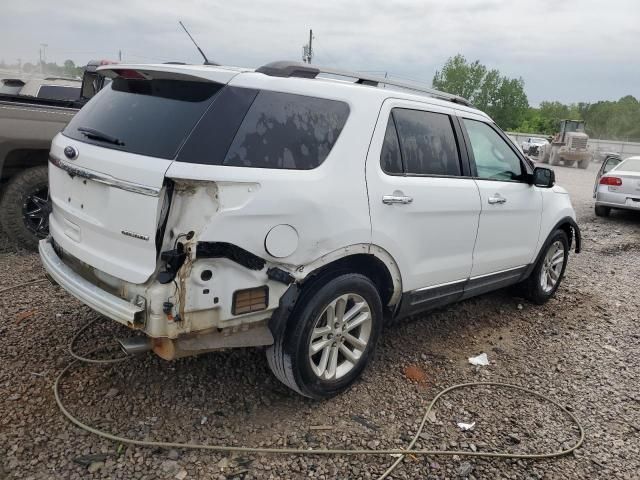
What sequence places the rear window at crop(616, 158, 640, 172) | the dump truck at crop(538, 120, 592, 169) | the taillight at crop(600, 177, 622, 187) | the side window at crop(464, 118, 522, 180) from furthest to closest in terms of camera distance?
1. the dump truck at crop(538, 120, 592, 169)
2. the rear window at crop(616, 158, 640, 172)
3. the taillight at crop(600, 177, 622, 187)
4. the side window at crop(464, 118, 522, 180)

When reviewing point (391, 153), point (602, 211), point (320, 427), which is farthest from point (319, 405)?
point (602, 211)

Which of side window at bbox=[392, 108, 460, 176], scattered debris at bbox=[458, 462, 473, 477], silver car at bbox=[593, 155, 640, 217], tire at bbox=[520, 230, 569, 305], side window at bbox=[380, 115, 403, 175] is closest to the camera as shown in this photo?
scattered debris at bbox=[458, 462, 473, 477]

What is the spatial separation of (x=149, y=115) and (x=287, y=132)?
29.1 inches

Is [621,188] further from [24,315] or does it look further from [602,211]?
[24,315]

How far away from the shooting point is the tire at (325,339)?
2826 mm

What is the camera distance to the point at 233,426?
2895mm

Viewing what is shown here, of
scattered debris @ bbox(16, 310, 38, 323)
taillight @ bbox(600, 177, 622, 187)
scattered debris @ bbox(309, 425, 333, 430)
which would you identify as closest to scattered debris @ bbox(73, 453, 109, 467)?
scattered debris @ bbox(309, 425, 333, 430)

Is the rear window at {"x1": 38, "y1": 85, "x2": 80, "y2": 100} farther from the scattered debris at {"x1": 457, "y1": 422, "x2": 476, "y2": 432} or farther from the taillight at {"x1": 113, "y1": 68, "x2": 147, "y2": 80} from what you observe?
the scattered debris at {"x1": 457, "y1": 422, "x2": 476, "y2": 432}

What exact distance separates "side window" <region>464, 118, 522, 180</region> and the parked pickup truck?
142 inches

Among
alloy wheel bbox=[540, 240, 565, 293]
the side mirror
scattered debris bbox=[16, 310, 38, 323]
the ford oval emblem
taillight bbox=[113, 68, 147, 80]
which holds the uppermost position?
taillight bbox=[113, 68, 147, 80]

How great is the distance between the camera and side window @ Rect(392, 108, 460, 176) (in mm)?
3328

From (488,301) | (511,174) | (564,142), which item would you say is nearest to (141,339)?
(511,174)

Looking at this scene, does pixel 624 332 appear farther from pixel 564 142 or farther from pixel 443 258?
pixel 564 142

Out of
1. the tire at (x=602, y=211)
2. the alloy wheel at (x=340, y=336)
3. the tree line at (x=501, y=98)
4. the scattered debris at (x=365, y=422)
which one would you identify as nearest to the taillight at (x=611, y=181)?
the tire at (x=602, y=211)
